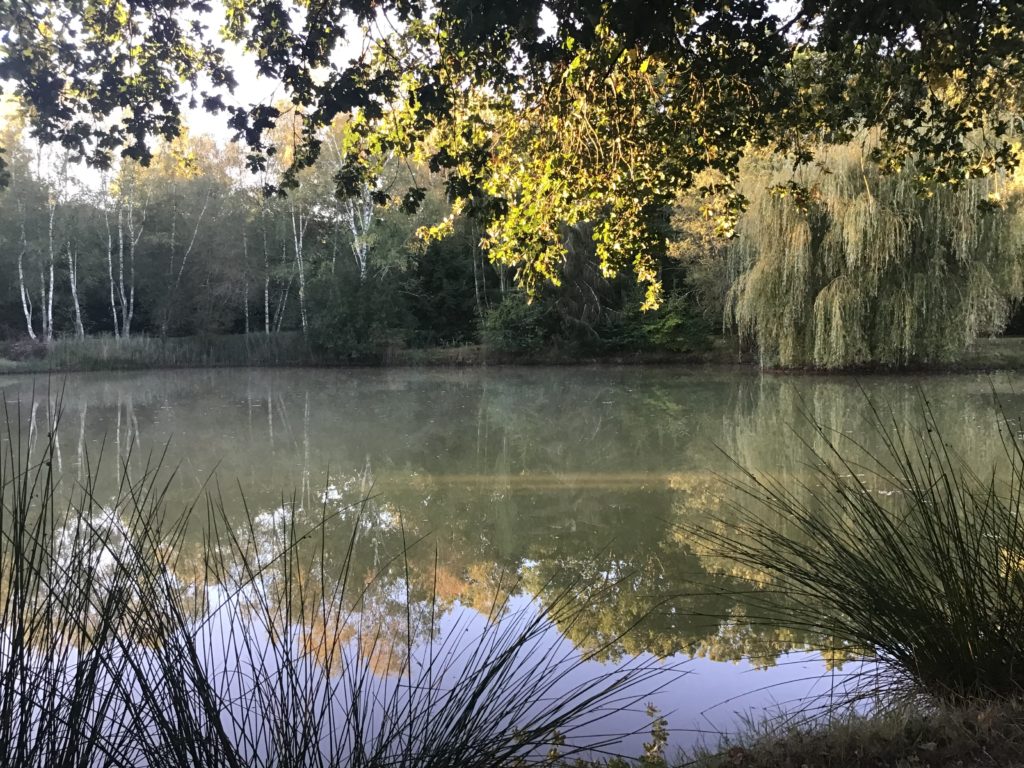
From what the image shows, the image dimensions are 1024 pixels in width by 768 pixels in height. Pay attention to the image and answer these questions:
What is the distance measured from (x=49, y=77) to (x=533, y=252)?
2.82 m

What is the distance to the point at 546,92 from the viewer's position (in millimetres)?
3986

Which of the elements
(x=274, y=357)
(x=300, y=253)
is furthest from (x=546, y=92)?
(x=300, y=253)

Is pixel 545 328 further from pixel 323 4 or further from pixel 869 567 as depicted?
pixel 869 567

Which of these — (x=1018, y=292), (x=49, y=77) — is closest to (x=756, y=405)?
(x=1018, y=292)

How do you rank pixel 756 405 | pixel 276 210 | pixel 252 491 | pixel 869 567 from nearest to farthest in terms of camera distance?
pixel 869 567 → pixel 252 491 → pixel 756 405 → pixel 276 210

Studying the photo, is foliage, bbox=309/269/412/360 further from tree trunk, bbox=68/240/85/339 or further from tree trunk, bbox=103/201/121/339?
tree trunk, bbox=68/240/85/339

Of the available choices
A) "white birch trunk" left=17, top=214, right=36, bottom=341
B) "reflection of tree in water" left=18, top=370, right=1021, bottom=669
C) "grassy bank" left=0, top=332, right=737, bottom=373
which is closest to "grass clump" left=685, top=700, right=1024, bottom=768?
"reflection of tree in water" left=18, top=370, right=1021, bottom=669

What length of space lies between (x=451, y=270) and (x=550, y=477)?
20359mm

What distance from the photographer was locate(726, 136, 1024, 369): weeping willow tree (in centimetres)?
1452

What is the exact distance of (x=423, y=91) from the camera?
3.35 metres

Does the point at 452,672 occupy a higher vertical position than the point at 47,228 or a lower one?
lower

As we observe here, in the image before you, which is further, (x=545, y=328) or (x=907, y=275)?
(x=545, y=328)

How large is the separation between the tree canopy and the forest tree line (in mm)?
11257

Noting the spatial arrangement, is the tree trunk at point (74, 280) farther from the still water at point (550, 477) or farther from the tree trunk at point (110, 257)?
the still water at point (550, 477)
